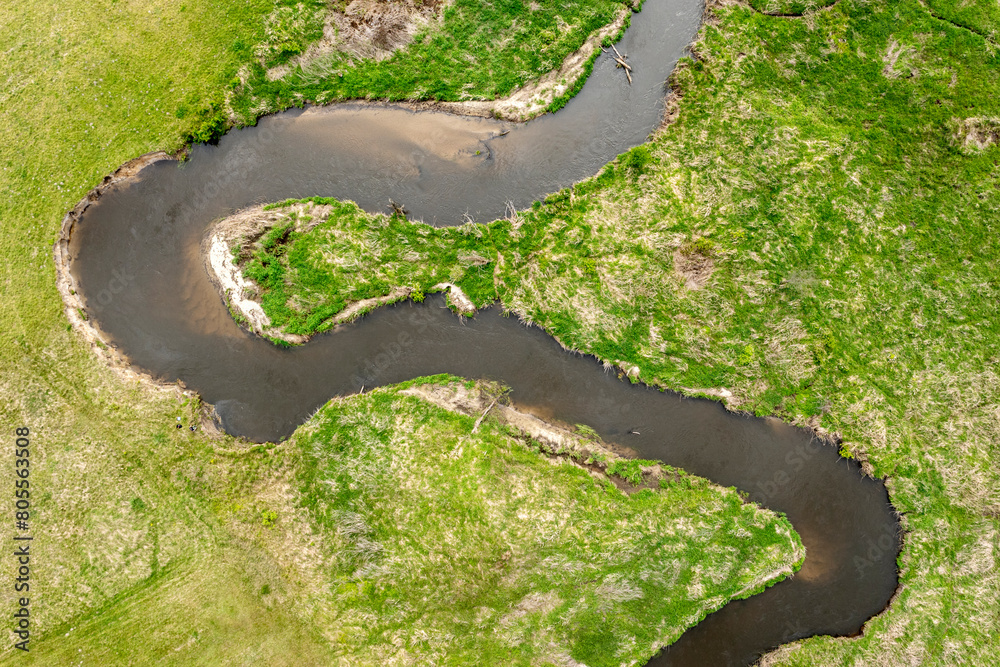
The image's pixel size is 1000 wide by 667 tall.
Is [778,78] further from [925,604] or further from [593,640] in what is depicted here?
[593,640]

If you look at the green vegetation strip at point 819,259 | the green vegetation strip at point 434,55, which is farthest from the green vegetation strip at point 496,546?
the green vegetation strip at point 434,55

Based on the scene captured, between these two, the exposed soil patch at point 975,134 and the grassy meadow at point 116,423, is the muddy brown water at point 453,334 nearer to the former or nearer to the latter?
the grassy meadow at point 116,423

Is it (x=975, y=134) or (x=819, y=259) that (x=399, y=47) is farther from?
(x=975, y=134)

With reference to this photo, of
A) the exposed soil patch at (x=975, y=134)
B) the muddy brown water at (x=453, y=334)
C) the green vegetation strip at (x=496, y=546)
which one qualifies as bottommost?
the green vegetation strip at (x=496, y=546)

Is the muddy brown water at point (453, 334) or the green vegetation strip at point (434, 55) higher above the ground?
the green vegetation strip at point (434, 55)

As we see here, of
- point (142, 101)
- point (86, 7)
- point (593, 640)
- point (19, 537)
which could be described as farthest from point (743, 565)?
point (86, 7)

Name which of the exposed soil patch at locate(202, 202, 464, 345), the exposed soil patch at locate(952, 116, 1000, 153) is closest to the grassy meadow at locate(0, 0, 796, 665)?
the exposed soil patch at locate(202, 202, 464, 345)
